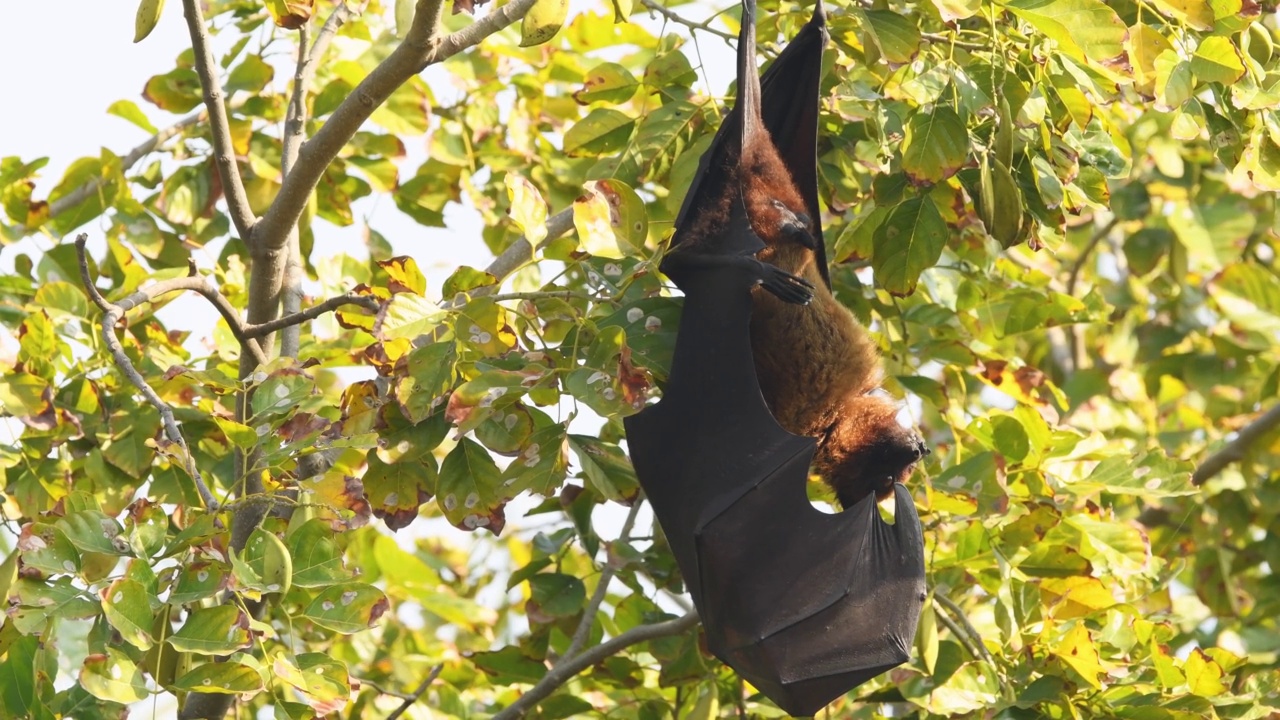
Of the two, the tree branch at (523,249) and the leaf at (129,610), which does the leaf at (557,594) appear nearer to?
the tree branch at (523,249)

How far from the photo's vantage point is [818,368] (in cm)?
390

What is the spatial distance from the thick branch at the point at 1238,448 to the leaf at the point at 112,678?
5011 mm

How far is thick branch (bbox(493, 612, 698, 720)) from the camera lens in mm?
4172

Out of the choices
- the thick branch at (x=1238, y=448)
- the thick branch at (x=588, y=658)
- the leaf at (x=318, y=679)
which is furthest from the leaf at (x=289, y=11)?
the thick branch at (x=1238, y=448)

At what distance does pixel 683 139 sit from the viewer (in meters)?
4.22

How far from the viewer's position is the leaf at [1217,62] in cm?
324

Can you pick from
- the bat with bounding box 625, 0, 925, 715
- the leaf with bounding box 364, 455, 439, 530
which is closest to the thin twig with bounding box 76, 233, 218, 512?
the leaf with bounding box 364, 455, 439, 530

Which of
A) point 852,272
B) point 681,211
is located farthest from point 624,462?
point 852,272

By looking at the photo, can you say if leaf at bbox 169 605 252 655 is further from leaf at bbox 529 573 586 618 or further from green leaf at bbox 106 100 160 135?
green leaf at bbox 106 100 160 135

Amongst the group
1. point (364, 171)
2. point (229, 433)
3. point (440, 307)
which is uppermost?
point (364, 171)

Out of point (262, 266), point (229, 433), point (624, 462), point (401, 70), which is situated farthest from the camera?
point (262, 266)

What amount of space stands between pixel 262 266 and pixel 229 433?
0.90m

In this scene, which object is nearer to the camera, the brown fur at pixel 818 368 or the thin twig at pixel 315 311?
the thin twig at pixel 315 311

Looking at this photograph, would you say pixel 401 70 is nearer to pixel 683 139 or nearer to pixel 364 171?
pixel 683 139
